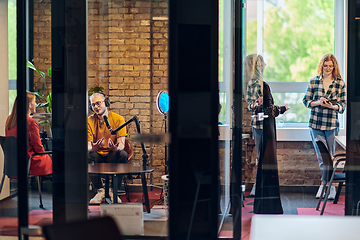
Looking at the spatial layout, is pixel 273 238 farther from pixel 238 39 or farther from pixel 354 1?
pixel 354 1

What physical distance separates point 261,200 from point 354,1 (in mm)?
1606

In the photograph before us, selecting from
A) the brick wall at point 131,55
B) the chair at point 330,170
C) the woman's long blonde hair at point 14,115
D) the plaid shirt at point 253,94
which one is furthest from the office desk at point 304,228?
the woman's long blonde hair at point 14,115

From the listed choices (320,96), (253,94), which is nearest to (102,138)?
(253,94)

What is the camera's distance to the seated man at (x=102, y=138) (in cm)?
251

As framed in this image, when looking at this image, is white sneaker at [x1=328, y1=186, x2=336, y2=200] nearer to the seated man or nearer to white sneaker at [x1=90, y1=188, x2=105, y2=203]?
the seated man

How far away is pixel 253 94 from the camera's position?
2.68 meters

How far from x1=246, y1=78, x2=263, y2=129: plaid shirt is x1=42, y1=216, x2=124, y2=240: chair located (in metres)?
1.42

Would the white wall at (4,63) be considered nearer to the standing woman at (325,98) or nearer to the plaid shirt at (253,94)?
the plaid shirt at (253,94)

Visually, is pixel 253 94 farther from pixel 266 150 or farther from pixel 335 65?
pixel 335 65

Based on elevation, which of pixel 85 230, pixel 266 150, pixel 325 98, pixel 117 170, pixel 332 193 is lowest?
pixel 332 193

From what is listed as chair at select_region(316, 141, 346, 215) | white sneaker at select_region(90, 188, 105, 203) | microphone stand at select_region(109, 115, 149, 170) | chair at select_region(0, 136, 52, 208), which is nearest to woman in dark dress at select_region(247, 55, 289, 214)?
chair at select_region(316, 141, 346, 215)

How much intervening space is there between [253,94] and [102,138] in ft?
3.71

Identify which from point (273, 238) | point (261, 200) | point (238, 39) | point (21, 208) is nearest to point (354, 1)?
point (238, 39)

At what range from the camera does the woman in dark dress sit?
268cm
